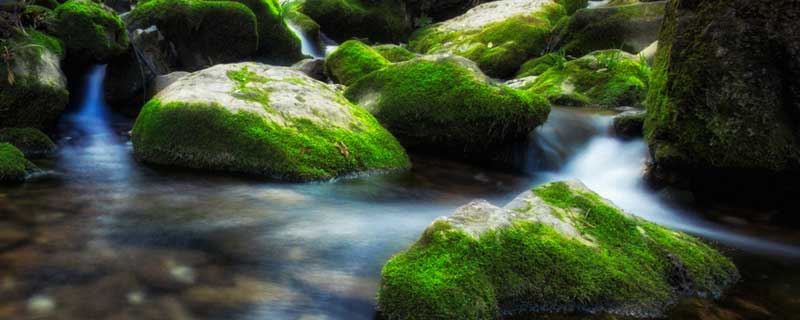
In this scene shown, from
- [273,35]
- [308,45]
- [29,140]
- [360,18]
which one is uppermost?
[360,18]

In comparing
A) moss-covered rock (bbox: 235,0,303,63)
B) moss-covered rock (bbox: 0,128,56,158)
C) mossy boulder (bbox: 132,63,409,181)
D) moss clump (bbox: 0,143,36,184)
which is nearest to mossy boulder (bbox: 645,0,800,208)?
→ mossy boulder (bbox: 132,63,409,181)

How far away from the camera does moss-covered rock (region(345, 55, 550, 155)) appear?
855 cm

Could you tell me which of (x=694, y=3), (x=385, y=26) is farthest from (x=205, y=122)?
(x=385, y=26)

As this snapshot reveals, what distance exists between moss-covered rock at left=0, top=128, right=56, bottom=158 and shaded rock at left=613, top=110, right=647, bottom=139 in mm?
8500

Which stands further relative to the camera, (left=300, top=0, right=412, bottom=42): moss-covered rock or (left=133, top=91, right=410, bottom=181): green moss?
(left=300, top=0, right=412, bottom=42): moss-covered rock

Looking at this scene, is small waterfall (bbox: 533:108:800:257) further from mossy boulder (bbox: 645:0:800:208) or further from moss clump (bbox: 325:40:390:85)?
moss clump (bbox: 325:40:390:85)

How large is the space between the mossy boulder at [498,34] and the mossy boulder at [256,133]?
414 inches

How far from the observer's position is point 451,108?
8602mm

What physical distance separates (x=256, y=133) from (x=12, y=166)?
253cm

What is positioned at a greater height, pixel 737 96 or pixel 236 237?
pixel 737 96

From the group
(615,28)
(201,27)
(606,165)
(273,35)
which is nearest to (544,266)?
(606,165)

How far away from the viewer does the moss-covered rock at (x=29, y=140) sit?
287 inches

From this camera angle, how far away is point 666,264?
13.6 ft

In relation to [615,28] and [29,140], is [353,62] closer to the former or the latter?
[29,140]
